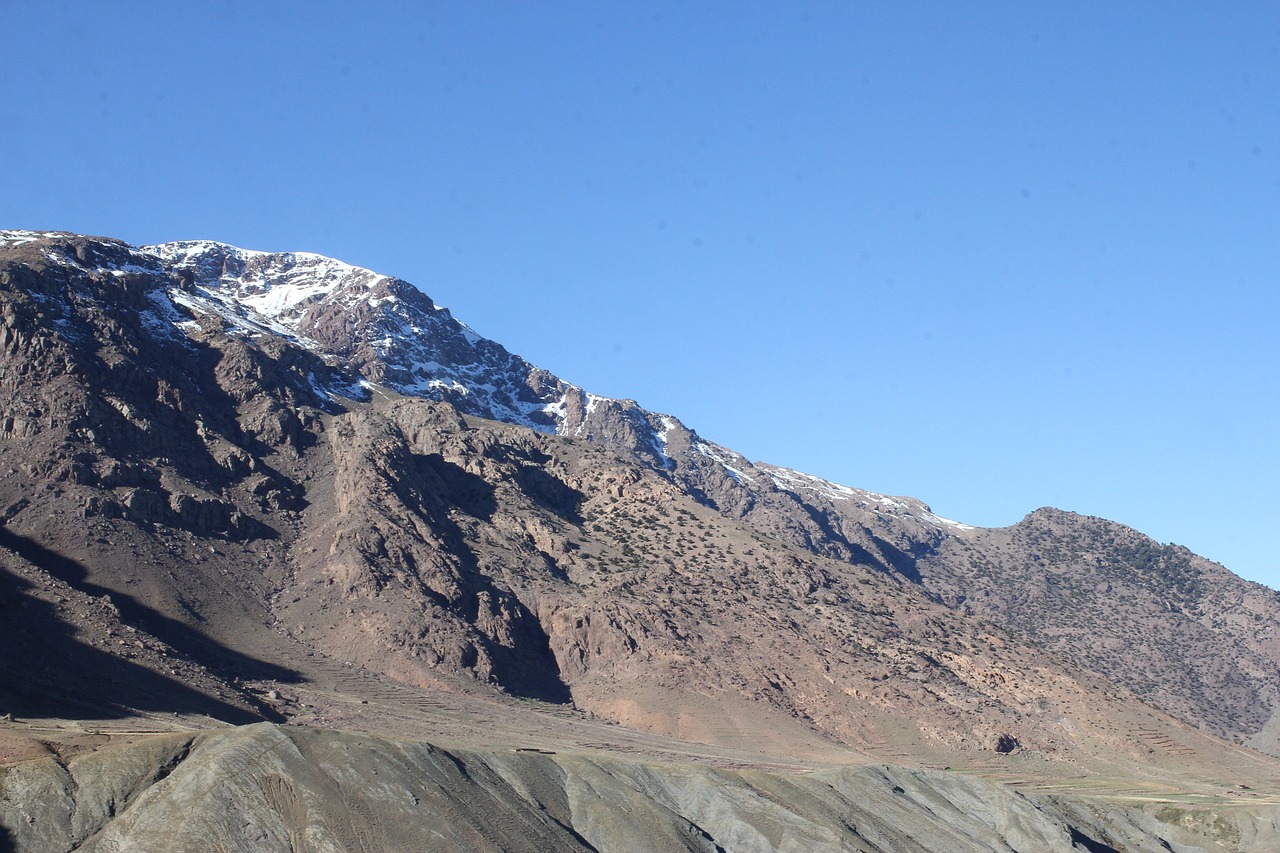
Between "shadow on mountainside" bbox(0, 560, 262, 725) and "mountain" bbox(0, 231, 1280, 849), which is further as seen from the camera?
"mountain" bbox(0, 231, 1280, 849)

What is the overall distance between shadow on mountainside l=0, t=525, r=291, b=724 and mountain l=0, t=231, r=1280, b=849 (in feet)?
1.04

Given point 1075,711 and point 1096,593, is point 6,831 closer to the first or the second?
point 1075,711

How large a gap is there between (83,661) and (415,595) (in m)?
34.6

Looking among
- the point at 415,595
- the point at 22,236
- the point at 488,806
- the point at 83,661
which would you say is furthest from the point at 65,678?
the point at 22,236

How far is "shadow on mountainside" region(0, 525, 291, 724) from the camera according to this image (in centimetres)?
7506

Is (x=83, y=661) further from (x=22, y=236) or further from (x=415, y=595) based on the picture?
(x=22, y=236)

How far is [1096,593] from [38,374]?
156928mm

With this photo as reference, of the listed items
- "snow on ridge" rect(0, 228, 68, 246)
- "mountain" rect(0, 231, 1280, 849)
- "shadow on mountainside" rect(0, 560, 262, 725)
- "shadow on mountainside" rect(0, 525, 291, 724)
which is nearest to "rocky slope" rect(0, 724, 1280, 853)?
Answer: "mountain" rect(0, 231, 1280, 849)

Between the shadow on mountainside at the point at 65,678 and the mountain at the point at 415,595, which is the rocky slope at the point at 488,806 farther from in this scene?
the shadow on mountainside at the point at 65,678

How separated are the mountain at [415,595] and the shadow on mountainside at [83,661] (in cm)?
32

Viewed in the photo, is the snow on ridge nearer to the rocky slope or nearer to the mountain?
the mountain

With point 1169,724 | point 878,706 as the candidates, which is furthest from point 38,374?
point 1169,724

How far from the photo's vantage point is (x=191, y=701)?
3270 inches

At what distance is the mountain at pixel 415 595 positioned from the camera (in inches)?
3757
